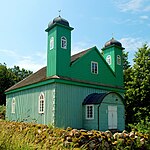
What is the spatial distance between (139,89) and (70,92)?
35.9 feet

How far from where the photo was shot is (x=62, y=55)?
789 inches

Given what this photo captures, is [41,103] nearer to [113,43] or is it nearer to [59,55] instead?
[59,55]

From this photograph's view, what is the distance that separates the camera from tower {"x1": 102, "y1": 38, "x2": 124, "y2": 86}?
2528 centimetres

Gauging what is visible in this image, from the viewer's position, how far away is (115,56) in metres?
25.4

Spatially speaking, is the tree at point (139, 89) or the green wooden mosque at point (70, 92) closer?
the green wooden mosque at point (70, 92)

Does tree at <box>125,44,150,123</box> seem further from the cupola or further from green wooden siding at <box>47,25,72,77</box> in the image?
the cupola

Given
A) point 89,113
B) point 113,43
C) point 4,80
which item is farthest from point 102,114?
point 4,80

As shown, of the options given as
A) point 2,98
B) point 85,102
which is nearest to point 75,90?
point 85,102

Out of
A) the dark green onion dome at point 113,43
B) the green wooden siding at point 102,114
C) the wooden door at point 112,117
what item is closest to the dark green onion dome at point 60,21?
the dark green onion dome at point 113,43

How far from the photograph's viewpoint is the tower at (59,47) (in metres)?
19.7

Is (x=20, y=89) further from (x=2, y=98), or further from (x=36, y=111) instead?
(x=2, y=98)

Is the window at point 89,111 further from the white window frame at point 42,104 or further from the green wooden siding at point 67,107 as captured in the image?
the white window frame at point 42,104

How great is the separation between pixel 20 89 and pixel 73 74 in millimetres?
7205

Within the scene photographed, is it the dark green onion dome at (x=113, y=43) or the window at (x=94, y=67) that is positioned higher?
the dark green onion dome at (x=113, y=43)
